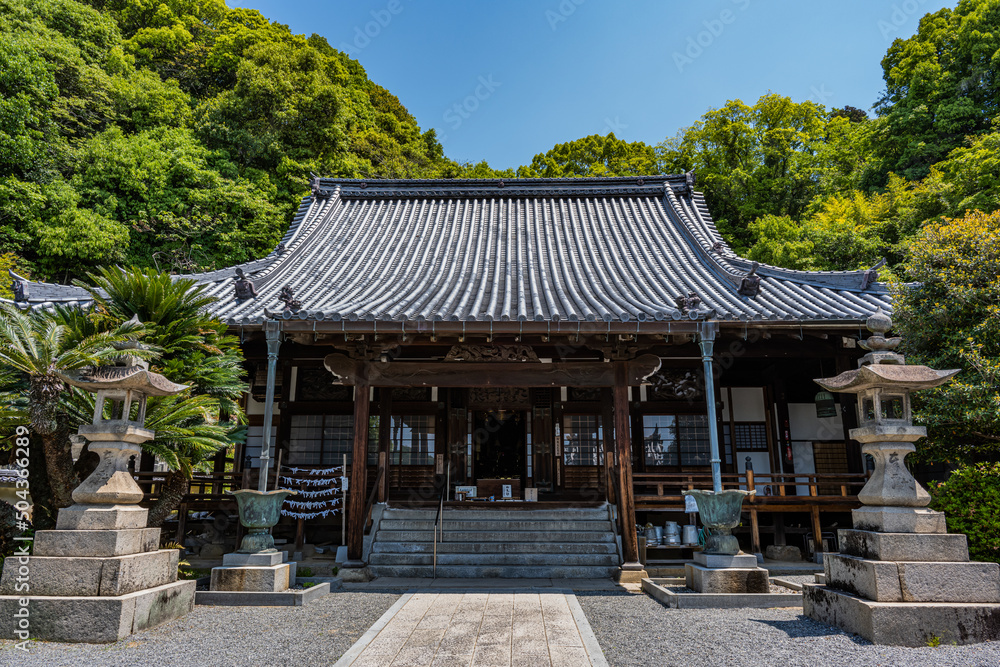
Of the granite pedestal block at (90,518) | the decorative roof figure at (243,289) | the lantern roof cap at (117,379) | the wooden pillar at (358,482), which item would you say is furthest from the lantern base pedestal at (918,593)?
the decorative roof figure at (243,289)

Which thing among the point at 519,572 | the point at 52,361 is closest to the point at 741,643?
the point at 519,572

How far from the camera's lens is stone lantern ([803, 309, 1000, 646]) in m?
4.68

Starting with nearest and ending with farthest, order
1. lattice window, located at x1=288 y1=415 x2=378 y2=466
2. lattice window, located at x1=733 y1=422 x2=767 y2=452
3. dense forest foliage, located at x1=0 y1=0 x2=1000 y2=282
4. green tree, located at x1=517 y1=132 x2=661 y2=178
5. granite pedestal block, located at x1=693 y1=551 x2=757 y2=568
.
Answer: granite pedestal block, located at x1=693 y1=551 x2=757 y2=568, lattice window, located at x1=288 y1=415 x2=378 y2=466, lattice window, located at x1=733 y1=422 x2=767 y2=452, dense forest foliage, located at x1=0 y1=0 x2=1000 y2=282, green tree, located at x1=517 y1=132 x2=661 y2=178

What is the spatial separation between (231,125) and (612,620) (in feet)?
96.3

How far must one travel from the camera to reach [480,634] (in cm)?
529

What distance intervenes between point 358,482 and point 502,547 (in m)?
2.63

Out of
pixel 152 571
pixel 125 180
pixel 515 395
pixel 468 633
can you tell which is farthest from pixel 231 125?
pixel 468 633

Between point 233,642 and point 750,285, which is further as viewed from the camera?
point 750,285

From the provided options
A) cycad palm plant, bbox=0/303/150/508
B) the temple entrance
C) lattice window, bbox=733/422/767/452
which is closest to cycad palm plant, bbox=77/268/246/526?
cycad palm plant, bbox=0/303/150/508

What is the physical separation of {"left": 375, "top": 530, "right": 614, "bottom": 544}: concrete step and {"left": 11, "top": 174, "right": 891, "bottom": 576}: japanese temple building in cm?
54

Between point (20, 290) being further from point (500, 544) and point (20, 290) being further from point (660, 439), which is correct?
point (660, 439)

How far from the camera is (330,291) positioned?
36.8 feet

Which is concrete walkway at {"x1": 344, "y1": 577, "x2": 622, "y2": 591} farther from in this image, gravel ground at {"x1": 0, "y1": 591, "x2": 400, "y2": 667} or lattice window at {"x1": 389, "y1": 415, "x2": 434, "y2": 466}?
lattice window at {"x1": 389, "y1": 415, "x2": 434, "y2": 466}

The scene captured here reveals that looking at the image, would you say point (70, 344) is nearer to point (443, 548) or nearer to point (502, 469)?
point (443, 548)
